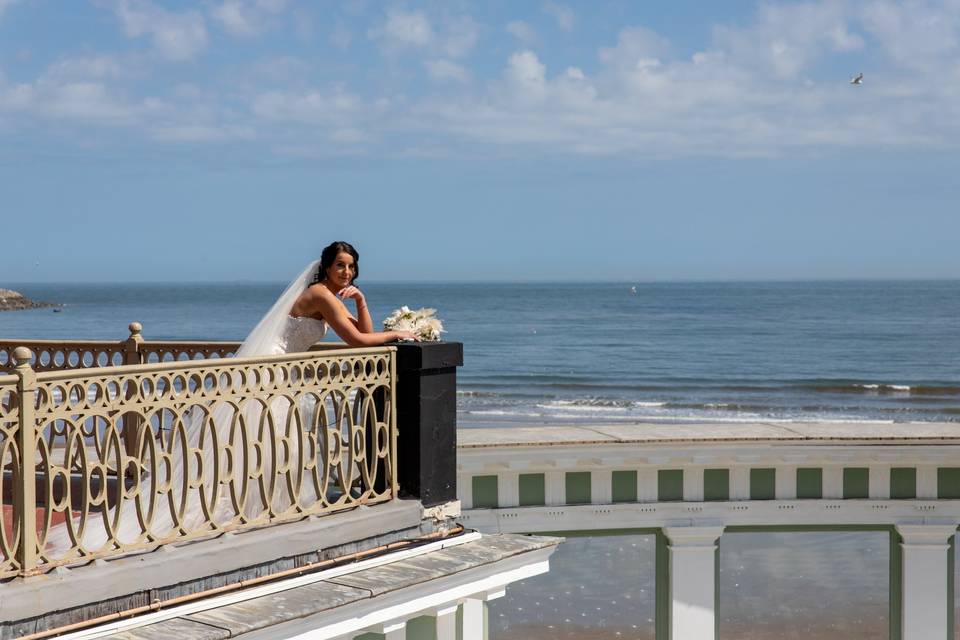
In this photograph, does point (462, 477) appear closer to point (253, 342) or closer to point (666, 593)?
point (666, 593)

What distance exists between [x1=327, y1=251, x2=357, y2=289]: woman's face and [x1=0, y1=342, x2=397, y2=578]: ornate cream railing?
48 cm

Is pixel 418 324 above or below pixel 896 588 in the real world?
above

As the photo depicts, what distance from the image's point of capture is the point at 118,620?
15.4 ft

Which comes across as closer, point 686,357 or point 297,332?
point 297,332

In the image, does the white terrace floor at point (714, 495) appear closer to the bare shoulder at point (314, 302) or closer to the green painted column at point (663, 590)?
the green painted column at point (663, 590)

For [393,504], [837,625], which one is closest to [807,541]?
[837,625]

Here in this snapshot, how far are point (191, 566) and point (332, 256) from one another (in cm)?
190

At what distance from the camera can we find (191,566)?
504 cm

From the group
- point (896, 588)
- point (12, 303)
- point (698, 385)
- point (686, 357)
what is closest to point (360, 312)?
point (896, 588)

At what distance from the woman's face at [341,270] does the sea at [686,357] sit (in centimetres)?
2487

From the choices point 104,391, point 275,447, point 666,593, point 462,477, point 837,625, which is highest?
point 104,391

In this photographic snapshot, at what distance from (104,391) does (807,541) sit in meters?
17.6

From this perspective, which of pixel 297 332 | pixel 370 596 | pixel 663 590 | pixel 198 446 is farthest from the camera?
pixel 663 590

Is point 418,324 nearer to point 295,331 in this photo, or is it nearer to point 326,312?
point 326,312
